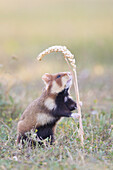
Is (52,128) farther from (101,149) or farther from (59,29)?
(59,29)

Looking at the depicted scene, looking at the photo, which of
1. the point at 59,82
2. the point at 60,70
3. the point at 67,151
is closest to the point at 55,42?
the point at 60,70

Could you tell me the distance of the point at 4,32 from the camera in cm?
1317

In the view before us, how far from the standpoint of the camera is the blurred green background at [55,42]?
23.4 ft

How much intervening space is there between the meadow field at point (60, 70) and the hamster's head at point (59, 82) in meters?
0.56

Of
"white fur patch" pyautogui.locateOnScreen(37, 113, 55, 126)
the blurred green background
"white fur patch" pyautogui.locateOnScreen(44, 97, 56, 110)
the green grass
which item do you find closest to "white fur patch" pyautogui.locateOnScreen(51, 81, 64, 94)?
"white fur patch" pyautogui.locateOnScreen(44, 97, 56, 110)

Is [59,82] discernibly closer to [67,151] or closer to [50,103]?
[50,103]

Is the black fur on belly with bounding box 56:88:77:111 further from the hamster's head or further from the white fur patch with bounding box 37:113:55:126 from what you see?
the white fur patch with bounding box 37:113:55:126

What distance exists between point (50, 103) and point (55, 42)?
7329 mm

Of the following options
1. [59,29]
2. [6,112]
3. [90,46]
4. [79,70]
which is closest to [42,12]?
[59,29]

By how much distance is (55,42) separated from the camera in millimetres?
11047

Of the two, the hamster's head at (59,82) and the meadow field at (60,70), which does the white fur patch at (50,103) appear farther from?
the meadow field at (60,70)

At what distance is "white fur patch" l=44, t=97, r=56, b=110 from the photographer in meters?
3.87

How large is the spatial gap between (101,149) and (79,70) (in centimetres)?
460

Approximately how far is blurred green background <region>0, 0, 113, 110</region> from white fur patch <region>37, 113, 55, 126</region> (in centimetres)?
143
